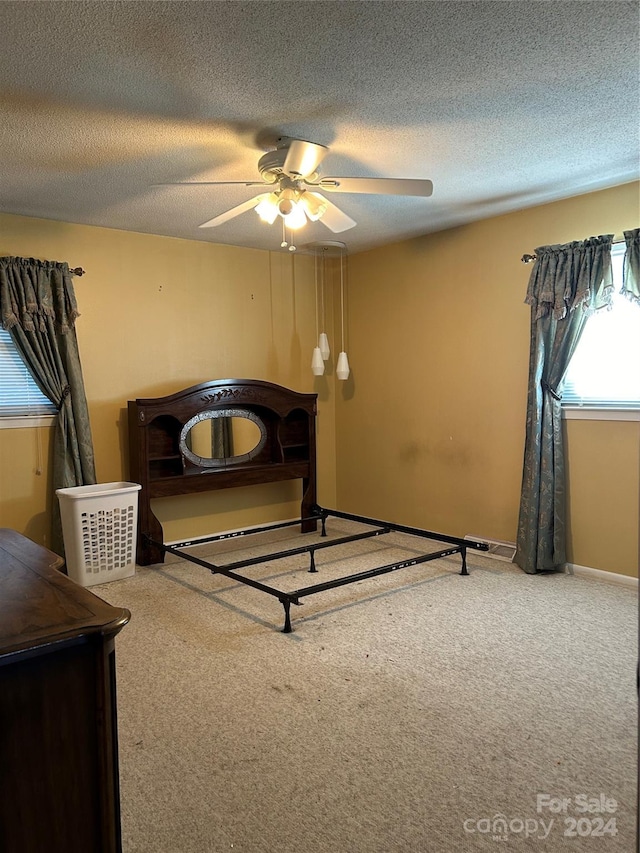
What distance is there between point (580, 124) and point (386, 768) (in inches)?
112

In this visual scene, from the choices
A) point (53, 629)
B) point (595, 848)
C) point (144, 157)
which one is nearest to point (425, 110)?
point (144, 157)

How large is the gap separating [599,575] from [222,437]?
290 cm

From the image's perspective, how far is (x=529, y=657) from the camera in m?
2.80

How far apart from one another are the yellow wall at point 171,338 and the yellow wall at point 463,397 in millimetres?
541

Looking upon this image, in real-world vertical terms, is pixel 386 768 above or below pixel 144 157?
below

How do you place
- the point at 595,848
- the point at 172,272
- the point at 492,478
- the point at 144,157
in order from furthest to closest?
the point at 172,272
the point at 492,478
the point at 144,157
the point at 595,848

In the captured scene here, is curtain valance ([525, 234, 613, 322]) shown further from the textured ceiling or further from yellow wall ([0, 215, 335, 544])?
yellow wall ([0, 215, 335, 544])

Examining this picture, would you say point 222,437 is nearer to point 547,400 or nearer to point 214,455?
point 214,455

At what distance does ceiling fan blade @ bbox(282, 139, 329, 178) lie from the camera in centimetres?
279

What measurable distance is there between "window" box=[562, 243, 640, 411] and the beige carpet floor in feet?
3.85

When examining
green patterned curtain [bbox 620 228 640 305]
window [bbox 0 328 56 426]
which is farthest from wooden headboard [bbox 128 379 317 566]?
green patterned curtain [bbox 620 228 640 305]

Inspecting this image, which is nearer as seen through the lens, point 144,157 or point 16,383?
point 144,157

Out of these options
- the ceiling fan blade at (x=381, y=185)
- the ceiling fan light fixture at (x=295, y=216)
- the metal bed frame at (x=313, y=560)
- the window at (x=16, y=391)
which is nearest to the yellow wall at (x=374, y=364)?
the window at (x=16, y=391)

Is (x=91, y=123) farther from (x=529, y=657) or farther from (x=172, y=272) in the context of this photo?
(x=529, y=657)
